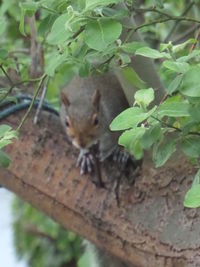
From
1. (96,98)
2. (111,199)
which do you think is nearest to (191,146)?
(111,199)

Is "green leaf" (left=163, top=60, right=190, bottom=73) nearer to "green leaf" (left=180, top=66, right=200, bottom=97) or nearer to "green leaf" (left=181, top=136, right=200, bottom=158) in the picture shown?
"green leaf" (left=180, top=66, right=200, bottom=97)

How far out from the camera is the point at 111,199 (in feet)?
4.97

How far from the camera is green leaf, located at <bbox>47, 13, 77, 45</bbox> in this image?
1.02 metres

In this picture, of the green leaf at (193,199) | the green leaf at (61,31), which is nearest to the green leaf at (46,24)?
the green leaf at (61,31)

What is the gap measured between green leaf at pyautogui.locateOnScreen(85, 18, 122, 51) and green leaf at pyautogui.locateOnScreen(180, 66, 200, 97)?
0.11 meters

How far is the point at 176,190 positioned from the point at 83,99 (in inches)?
21.3

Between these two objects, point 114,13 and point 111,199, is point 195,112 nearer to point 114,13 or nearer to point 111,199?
point 114,13

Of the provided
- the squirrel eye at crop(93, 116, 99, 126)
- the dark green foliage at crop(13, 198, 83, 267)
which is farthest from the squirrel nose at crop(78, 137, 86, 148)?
the dark green foliage at crop(13, 198, 83, 267)

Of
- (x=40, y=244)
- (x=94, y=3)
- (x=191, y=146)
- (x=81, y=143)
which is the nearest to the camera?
(x=94, y=3)

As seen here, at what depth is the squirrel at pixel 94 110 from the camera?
176cm

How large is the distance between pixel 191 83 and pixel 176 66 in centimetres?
3

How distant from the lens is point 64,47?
3.65 ft

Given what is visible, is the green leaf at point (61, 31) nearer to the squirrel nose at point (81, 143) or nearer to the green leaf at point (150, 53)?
the green leaf at point (150, 53)

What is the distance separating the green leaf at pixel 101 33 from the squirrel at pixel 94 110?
696 mm
